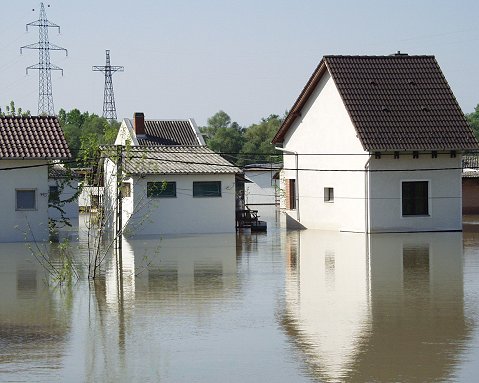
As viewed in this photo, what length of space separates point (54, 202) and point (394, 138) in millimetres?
12897

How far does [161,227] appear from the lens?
41.5m

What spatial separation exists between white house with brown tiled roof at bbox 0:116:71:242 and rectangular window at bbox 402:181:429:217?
12.5 meters

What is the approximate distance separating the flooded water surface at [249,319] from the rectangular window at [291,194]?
45.1 ft

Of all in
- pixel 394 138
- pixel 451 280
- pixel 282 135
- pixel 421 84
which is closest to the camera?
pixel 451 280

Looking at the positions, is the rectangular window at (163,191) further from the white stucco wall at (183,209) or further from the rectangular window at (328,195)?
the rectangular window at (328,195)

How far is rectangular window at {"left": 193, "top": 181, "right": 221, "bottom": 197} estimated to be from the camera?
42.1 metres

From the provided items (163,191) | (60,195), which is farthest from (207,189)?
(60,195)

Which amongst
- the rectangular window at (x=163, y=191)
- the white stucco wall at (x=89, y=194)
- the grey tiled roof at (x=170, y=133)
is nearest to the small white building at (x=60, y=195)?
the white stucco wall at (x=89, y=194)

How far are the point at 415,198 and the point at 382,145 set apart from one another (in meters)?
2.62

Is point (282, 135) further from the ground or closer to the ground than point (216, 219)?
further from the ground

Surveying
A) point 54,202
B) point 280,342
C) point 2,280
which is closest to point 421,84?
point 54,202

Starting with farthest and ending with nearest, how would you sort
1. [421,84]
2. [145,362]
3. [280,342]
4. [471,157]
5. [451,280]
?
[471,157]
[421,84]
[451,280]
[280,342]
[145,362]

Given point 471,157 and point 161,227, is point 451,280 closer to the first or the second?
point 161,227

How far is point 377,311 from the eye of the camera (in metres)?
19.2
